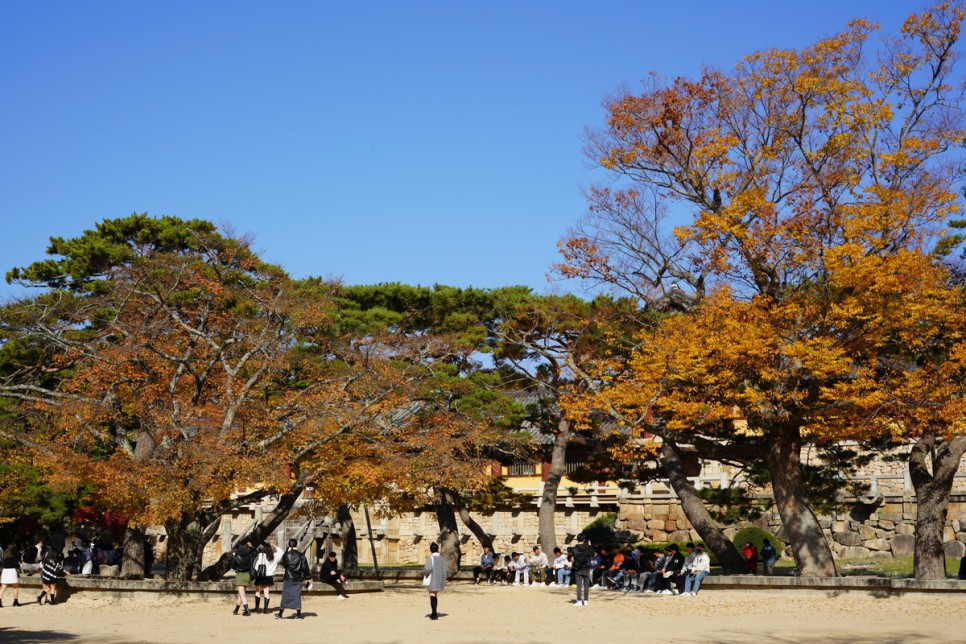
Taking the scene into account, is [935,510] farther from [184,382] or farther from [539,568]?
[184,382]

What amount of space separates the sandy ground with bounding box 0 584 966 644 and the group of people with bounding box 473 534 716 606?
559 mm

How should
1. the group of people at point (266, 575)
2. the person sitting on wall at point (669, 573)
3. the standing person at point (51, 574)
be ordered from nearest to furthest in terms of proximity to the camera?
the group of people at point (266, 575) < the standing person at point (51, 574) < the person sitting on wall at point (669, 573)

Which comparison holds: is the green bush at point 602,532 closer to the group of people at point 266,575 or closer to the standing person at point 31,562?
the standing person at point 31,562

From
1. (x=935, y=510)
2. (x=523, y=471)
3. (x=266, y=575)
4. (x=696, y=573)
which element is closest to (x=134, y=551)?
(x=266, y=575)

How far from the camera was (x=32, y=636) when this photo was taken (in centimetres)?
1468

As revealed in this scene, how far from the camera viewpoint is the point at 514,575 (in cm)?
2680

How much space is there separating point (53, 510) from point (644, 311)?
17255 millimetres

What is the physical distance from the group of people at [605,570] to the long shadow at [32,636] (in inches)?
339

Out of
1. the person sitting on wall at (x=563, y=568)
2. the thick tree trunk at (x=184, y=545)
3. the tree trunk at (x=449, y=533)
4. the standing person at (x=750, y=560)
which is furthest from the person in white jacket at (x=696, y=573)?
the thick tree trunk at (x=184, y=545)

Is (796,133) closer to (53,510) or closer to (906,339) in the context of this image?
(906,339)

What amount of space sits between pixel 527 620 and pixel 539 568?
9360mm

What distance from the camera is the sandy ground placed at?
47.2 feet

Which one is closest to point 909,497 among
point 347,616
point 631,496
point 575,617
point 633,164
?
→ point 631,496

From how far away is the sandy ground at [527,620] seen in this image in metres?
14.4
